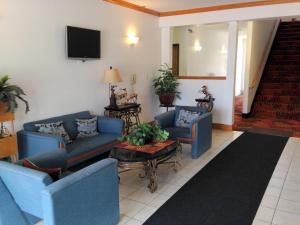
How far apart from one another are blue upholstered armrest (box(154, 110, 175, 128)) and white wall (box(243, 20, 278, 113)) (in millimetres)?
3106

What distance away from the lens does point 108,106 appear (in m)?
5.09

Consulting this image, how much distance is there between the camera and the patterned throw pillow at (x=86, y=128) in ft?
13.8

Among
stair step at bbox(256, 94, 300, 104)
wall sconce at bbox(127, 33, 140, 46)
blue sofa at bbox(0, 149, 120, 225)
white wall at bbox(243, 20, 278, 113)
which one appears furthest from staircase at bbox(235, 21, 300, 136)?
blue sofa at bbox(0, 149, 120, 225)

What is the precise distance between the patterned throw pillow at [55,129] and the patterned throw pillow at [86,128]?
306 mm

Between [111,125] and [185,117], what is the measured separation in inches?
52.8

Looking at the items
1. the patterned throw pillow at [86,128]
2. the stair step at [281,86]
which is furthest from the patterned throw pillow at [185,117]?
the stair step at [281,86]

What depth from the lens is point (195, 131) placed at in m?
4.29

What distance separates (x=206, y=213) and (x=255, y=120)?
490cm

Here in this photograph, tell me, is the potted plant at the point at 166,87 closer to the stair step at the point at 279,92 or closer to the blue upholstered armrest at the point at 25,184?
the stair step at the point at 279,92

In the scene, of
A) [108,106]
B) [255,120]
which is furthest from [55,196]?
[255,120]

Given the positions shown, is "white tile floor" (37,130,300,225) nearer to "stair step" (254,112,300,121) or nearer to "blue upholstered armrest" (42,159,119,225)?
"blue upholstered armrest" (42,159,119,225)

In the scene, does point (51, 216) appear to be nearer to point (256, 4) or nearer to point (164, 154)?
point (164, 154)

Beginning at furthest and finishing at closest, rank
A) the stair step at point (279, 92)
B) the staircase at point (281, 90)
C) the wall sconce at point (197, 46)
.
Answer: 1. the wall sconce at point (197, 46)
2. the stair step at point (279, 92)
3. the staircase at point (281, 90)

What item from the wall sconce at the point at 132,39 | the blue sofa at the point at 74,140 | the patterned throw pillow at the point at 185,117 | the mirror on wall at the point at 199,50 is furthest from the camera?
the mirror on wall at the point at 199,50
